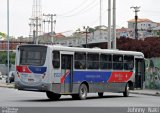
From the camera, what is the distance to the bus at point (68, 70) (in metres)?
27.4

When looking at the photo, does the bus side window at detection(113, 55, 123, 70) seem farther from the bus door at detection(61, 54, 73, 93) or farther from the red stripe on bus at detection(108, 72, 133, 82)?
the bus door at detection(61, 54, 73, 93)

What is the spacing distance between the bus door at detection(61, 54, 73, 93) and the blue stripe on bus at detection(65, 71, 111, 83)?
110mm

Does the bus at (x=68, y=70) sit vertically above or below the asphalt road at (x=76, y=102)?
above

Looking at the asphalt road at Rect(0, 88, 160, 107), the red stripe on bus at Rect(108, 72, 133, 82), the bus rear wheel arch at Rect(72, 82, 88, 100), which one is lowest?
the asphalt road at Rect(0, 88, 160, 107)

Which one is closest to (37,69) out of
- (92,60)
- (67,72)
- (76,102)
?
(67,72)

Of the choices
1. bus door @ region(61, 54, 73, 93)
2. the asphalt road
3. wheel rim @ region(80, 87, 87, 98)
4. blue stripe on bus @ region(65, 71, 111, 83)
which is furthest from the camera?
wheel rim @ region(80, 87, 87, 98)

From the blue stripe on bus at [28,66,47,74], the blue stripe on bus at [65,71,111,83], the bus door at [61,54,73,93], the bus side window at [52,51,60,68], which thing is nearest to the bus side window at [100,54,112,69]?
the blue stripe on bus at [65,71,111,83]

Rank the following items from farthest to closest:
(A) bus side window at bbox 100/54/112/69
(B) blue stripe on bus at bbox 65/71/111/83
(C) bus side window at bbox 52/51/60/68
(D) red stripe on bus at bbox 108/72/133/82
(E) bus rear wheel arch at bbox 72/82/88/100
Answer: (D) red stripe on bus at bbox 108/72/133/82 → (A) bus side window at bbox 100/54/112/69 → (E) bus rear wheel arch at bbox 72/82/88/100 → (B) blue stripe on bus at bbox 65/71/111/83 → (C) bus side window at bbox 52/51/60/68

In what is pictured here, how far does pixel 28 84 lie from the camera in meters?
27.5

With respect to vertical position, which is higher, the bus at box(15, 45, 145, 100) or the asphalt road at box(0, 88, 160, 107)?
the bus at box(15, 45, 145, 100)

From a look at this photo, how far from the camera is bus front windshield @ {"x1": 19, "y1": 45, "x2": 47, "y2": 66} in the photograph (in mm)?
27516

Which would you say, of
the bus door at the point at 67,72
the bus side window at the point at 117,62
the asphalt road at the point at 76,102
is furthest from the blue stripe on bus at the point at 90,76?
the asphalt road at the point at 76,102

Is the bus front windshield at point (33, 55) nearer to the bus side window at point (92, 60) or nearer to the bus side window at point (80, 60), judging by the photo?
the bus side window at point (80, 60)

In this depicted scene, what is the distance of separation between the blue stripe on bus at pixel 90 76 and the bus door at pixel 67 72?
0.11 metres
